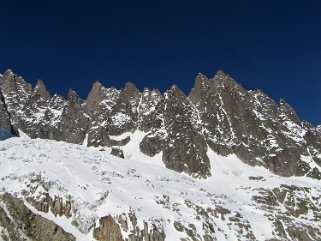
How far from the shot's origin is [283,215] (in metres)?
99.6

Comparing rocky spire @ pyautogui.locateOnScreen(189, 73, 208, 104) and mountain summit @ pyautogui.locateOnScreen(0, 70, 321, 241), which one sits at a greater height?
rocky spire @ pyautogui.locateOnScreen(189, 73, 208, 104)

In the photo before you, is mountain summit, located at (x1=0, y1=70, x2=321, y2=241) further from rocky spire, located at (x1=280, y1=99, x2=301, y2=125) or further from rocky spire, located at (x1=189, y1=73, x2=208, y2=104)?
rocky spire, located at (x1=280, y1=99, x2=301, y2=125)

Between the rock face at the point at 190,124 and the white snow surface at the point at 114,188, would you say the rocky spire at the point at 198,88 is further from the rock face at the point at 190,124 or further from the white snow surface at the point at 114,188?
the white snow surface at the point at 114,188

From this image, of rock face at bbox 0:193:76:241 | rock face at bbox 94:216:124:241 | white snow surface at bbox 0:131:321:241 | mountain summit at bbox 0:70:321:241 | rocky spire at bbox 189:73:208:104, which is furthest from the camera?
rocky spire at bbox 189:73:208:104

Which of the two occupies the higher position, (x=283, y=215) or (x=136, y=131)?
(x=136, y=131)

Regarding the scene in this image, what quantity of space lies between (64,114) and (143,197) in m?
104

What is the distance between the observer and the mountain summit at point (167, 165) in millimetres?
73438

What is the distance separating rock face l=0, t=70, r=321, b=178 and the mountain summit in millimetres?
382

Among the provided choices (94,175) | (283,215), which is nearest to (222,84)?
(283,215)

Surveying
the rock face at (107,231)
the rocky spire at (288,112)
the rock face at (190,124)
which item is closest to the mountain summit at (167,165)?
the rock face at (107,231)

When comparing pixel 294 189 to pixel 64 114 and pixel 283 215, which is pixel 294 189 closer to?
pixel 283 215

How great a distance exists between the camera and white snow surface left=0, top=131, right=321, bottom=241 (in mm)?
73875

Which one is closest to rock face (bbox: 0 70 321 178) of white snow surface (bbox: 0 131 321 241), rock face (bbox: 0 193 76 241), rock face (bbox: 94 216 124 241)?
white snow surface (bbox: 0 131 321 241)

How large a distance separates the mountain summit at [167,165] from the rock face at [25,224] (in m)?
0.27
